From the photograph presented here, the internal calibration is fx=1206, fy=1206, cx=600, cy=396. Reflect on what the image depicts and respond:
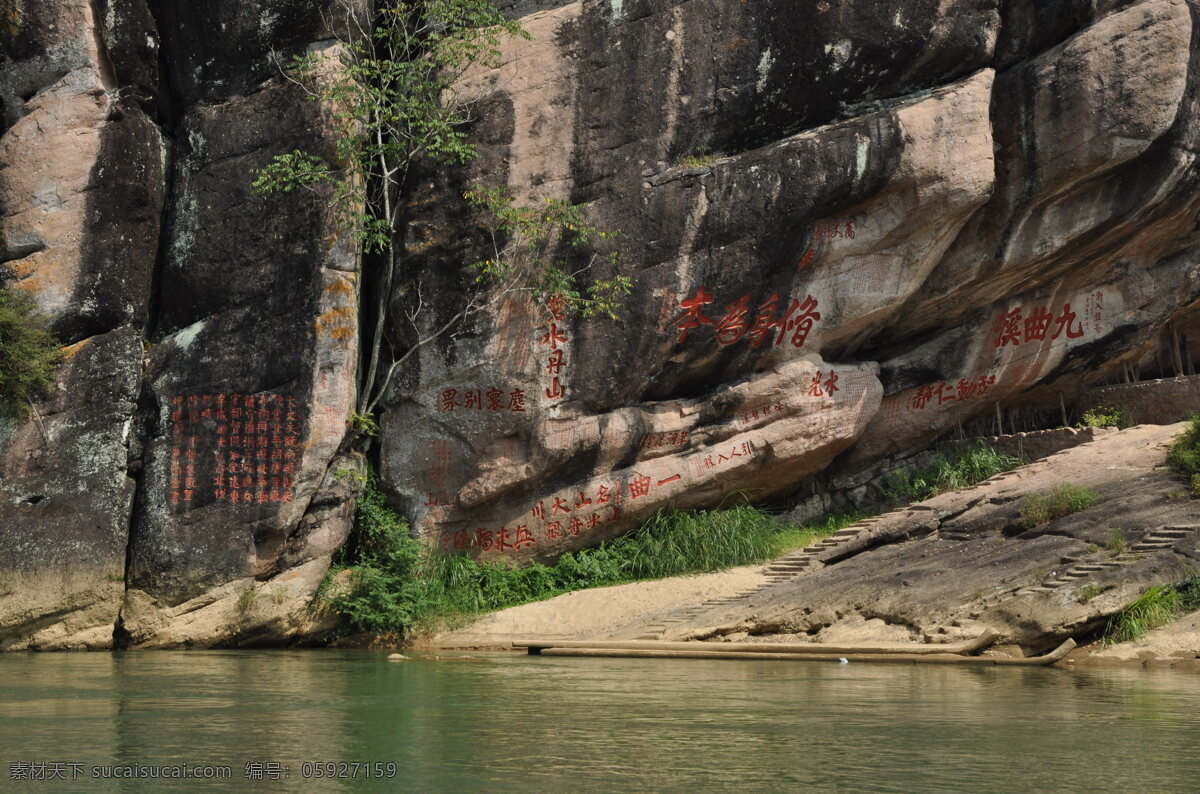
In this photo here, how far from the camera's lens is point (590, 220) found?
41.5ft

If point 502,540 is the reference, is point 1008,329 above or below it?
above

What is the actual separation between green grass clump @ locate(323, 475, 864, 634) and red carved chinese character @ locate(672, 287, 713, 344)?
201cm

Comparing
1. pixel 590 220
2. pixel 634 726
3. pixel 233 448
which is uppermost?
pixel 590 220

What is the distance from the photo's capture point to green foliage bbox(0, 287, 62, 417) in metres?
11.4

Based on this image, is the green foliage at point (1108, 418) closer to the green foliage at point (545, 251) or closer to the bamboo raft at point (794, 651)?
the bamboo raft at point (794, 651)

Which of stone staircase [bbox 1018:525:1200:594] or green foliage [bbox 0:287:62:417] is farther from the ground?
green foliage [bbox 0:287:62:417]

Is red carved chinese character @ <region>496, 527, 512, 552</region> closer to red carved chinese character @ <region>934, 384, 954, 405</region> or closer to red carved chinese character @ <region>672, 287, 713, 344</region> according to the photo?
red carved chinese character @ <region>672, 287, 713, 344</region>

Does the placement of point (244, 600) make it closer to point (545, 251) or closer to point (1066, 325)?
point (545, 251)

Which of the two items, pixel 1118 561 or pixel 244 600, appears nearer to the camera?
pixel 1118 561

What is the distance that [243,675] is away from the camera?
30.1 ft

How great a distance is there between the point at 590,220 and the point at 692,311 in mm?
1433

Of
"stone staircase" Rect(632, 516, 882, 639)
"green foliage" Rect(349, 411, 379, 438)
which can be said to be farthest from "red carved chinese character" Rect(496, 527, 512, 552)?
"stone staircase" Rect(632, 516, 882, 639)

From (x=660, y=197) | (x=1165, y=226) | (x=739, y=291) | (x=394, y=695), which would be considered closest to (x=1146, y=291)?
(x=1165, y=226)

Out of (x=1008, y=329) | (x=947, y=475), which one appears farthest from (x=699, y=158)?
(x=947, y=475)
